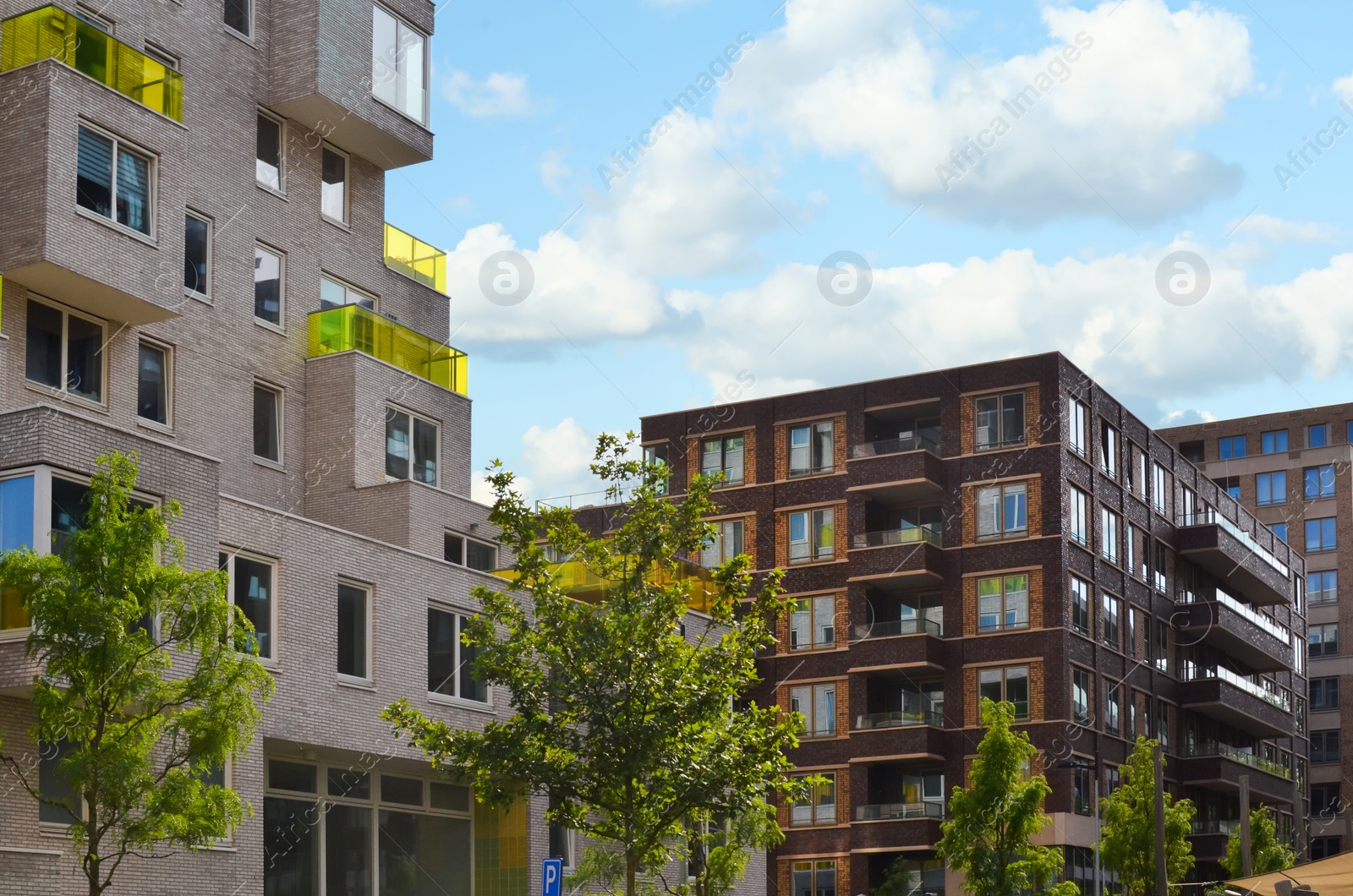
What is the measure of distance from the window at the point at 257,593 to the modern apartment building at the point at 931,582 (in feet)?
116

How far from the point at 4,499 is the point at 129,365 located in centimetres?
676

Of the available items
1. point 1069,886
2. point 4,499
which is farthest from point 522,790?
point 1069,886

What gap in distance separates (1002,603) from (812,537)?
738cm

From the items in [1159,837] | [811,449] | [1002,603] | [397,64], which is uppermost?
[397,64]

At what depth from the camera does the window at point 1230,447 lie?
Result: 350 feet

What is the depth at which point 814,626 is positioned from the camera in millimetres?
65312

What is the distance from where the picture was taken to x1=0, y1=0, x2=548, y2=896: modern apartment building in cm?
2728

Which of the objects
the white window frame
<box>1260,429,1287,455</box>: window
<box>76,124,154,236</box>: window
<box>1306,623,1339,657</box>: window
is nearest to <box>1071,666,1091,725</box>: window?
the white window frame

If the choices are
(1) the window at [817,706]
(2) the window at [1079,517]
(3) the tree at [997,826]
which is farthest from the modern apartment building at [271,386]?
(2) the window at [1079,517]

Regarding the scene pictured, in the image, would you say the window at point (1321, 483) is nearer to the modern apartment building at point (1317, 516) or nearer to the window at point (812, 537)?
the modern apartment building at point (1317, 516)

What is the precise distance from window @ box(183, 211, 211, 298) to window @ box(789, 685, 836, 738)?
3516cm

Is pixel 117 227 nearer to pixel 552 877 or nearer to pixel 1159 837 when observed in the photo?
pixel 552 877

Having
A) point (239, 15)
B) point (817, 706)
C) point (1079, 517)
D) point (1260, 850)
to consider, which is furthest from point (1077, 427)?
point (239, 15)

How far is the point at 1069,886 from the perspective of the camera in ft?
146
